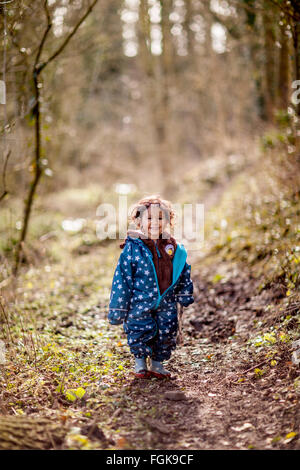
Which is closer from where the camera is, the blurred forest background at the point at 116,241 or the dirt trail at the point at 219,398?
the dirt trail at the point at 219,398

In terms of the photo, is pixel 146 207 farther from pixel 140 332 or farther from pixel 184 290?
pixel 140 332

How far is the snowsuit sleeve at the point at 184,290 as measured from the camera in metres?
3.88

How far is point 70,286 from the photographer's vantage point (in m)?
7.25

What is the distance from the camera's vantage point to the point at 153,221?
150 inches

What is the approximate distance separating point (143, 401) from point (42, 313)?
9.39ft

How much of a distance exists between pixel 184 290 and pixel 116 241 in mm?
6836

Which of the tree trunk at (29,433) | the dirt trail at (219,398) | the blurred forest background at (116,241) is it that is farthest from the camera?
the blurred forest background at (116,241)

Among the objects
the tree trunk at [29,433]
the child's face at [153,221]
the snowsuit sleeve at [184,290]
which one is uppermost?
the child's face at [153,221]

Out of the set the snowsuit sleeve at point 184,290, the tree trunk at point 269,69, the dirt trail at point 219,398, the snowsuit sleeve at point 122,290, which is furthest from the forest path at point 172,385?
the tree trunk at point 269,69

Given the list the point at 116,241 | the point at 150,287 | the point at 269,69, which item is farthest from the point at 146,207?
the point at 269,69

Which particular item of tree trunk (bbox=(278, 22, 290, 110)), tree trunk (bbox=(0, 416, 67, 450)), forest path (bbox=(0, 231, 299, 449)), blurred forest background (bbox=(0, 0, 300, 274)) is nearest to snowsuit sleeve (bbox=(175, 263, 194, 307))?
forest path (bbox=(0, 231, 299, 449))

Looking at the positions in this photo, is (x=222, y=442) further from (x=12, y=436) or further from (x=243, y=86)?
(x=243, y=86)

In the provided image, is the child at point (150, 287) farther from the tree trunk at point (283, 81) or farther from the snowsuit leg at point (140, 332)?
the tree trunk at point (283, 81)

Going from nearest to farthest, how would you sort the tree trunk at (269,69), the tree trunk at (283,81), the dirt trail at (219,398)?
the dirt trail at (219,398) < the tree trunk at (283,81) < the tree trunk at (269,69)
